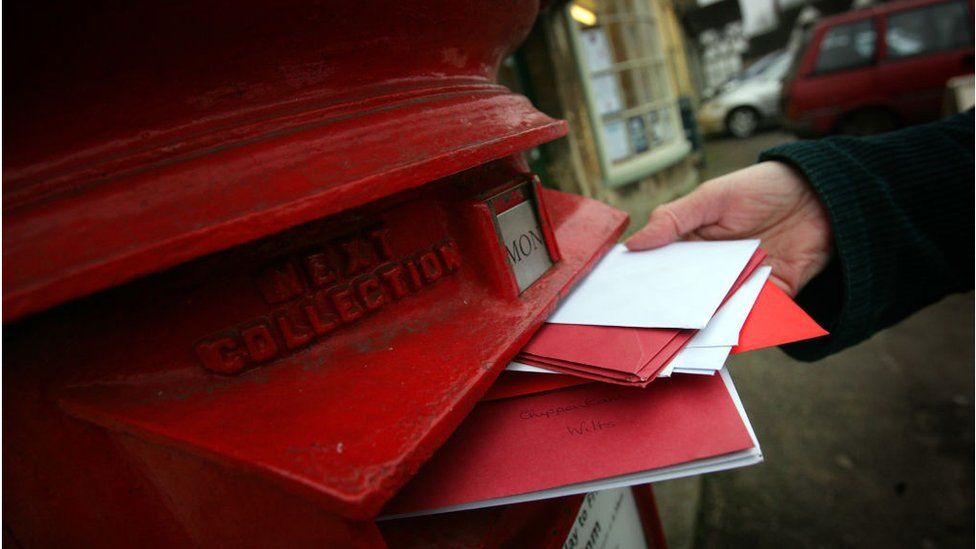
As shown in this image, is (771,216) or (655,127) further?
(655,127)

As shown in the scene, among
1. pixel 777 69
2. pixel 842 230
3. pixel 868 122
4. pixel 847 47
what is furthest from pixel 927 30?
pixel 842 230

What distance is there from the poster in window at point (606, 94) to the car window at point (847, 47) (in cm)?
285

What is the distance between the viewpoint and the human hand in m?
1.43

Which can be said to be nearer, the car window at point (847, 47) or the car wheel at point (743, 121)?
the car window at point (847, 47)

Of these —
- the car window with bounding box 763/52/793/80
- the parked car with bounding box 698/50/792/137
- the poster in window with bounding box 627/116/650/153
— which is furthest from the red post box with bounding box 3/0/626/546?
the car window with bounding box 763/52/793/80

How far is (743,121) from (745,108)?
22cm

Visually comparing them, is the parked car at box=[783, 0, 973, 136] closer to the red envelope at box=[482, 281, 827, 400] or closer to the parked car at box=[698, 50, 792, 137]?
the parked car at box=[698, 50, 792, 137]

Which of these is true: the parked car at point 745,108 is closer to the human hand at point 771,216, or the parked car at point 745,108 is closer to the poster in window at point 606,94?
the poster in window at point 606,94

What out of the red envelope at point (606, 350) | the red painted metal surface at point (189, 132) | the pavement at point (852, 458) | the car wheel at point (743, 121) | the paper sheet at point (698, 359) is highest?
the red painted metal surface at point (189, 132)

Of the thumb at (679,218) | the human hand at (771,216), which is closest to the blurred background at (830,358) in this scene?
the human hand at (771,216)

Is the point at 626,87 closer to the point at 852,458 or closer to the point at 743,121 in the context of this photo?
the point at 852,458

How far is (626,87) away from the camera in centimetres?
482

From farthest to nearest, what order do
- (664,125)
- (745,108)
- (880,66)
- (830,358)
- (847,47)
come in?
(745,108) → (847,47) → (880,66) → (664,125) → (830,358)

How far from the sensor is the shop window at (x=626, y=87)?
4.31 m
